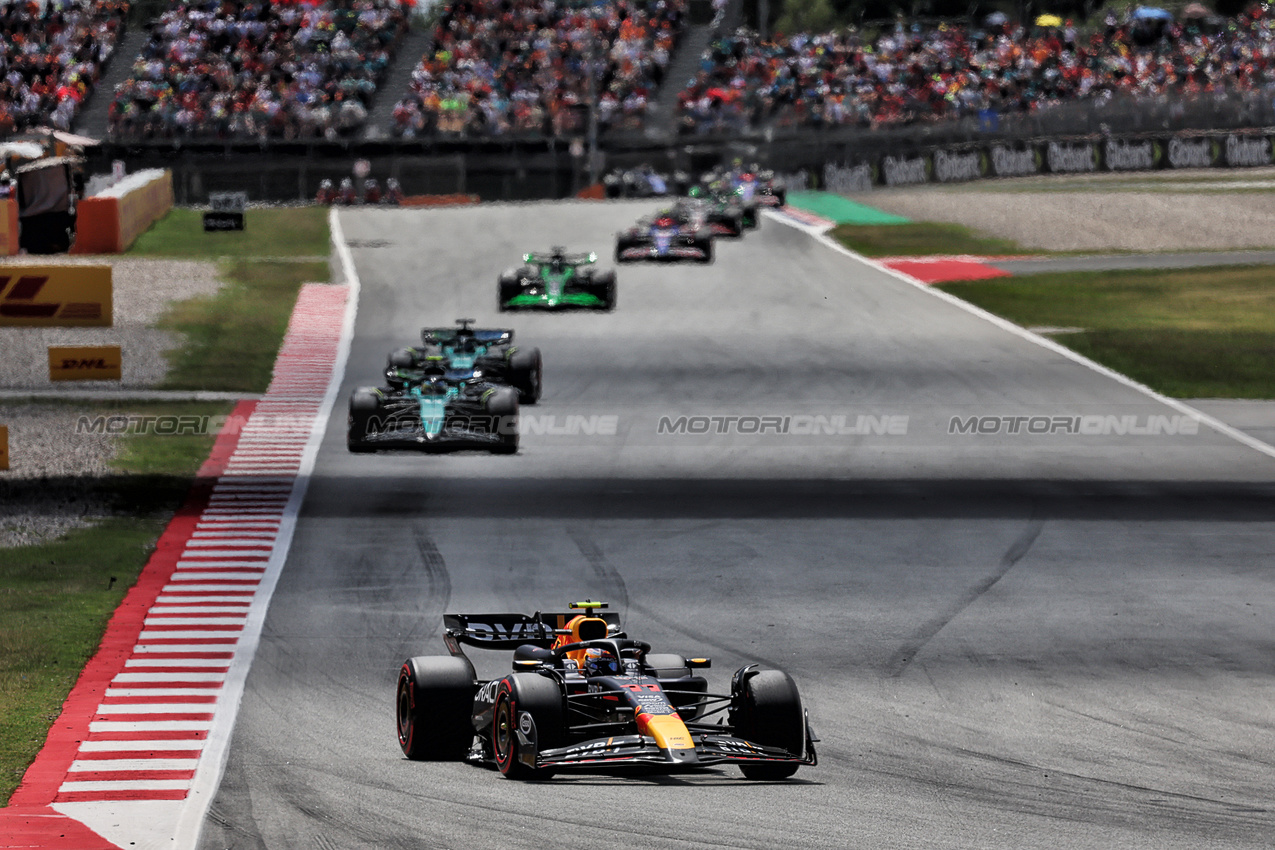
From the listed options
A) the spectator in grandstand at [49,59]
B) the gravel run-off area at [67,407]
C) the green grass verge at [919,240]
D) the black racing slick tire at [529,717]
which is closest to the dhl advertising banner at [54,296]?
the gravel run-off area at [67,407]

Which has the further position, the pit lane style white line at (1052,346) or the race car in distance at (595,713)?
the pit lane style white line at (1052,346)

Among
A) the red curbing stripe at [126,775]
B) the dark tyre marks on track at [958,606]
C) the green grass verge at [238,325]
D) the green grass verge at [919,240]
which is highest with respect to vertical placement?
the red curbing stripe at [126,775]

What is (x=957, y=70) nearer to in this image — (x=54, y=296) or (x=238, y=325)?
(x=238, y=325)

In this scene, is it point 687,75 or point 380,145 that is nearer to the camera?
point 380,145

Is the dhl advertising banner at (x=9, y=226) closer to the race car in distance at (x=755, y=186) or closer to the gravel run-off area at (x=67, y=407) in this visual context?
the gravel run-off area at (x=67, y=407)

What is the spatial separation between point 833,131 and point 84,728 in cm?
5154

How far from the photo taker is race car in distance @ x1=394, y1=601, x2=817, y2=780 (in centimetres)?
960

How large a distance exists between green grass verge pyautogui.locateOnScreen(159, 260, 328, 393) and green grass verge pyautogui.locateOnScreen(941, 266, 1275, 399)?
12593mm

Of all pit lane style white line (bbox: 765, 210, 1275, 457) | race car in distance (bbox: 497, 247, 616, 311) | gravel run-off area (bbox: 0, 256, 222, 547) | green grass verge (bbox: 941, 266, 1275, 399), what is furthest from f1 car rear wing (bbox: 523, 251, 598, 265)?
green grass verge (bbox: 941, 266, 1275, 399)

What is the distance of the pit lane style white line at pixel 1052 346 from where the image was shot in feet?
75.5

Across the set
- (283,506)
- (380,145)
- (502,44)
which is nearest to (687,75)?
(502,44)

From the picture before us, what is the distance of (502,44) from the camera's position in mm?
65250

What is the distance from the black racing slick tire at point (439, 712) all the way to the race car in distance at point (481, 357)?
37.3 feet

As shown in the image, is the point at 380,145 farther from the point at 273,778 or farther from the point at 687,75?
the point at 273,778
